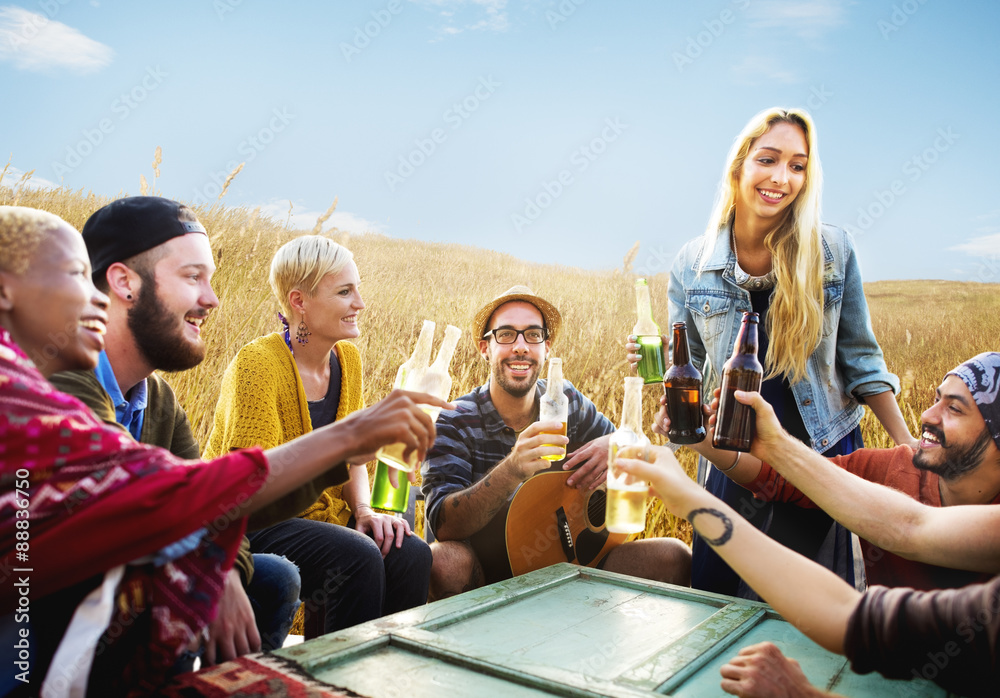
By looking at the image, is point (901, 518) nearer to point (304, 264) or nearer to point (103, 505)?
point (103, 505)

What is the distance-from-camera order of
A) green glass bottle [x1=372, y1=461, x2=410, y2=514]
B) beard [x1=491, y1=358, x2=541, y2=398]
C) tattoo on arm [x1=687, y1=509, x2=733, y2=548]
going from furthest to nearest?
beard [x1=491, y1=358, x2=541, y2=398], green glass bottle [x1=372, y1=461, x2=410, y2=514], tattoo on arm [x1=687, y1=509, x2=733, y2=548]

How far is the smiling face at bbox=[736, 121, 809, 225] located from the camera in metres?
3.18

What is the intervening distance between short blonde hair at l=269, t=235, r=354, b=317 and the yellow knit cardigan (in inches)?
9.1

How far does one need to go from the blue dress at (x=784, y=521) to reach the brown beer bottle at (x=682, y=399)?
592 millimetres

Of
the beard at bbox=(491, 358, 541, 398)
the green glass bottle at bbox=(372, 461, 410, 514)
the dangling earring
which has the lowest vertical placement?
the green glass bottle at bbox=(372, 461, 410, 514)

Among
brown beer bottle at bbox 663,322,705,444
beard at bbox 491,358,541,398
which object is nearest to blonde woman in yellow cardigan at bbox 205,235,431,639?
beard at bbox 491,358,541,398

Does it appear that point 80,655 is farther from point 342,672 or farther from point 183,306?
point 183,306

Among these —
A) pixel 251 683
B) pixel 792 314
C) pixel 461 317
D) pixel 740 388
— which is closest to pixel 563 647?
pixel 251 683

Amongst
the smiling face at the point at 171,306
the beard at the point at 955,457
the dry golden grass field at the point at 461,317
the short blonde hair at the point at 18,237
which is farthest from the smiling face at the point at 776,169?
the short blonde hair at the point at 18,237

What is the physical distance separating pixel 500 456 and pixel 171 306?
171 cm

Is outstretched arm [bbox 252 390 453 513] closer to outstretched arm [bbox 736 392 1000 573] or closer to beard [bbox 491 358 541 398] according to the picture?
outstretched arm [bbox 736 392 1000 573]

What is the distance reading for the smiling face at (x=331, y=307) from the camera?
328 centimetres

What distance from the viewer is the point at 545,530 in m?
3.31

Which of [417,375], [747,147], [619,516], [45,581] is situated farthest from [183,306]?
[747,147]
